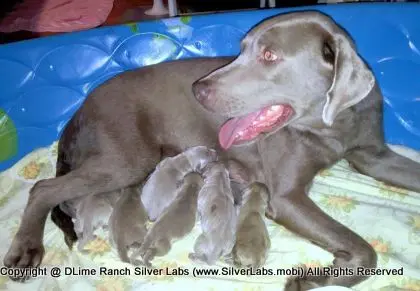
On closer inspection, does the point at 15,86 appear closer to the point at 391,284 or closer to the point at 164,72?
the point at 164,72

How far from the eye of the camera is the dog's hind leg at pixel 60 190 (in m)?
2.32

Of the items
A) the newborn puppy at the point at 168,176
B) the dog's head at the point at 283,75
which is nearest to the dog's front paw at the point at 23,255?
the newborn puppy at the point at 168,176

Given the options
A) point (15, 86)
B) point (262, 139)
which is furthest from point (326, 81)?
point (15, 86)

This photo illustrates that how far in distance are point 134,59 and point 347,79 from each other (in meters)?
1.44

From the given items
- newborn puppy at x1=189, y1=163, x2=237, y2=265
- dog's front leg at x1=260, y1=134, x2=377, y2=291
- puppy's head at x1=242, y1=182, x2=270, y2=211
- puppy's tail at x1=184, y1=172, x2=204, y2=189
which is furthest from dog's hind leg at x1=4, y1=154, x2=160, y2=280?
dog's front leg at x1=260, y1=134, x2=377, y2=291

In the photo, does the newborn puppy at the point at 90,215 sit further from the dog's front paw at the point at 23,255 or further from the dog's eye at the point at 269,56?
the dog's eye at the point at 269,56

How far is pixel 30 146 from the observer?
3109 mm

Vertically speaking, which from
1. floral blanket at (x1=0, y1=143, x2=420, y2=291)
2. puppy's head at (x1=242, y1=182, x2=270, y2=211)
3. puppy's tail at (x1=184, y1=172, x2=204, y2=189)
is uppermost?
puppy's tail at (x1=184, y1=172, x2=204, y2=189)

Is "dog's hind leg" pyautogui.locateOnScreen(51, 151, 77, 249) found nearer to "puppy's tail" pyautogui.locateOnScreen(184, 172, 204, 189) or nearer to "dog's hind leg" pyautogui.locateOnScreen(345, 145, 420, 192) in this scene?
"puppy's tail" pyautogui.locateOnScreen(184, 172, 204, 189)

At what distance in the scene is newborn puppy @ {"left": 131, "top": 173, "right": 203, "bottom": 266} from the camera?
6.97 ft

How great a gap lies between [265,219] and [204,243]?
41 cm

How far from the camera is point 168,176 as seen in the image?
242cm

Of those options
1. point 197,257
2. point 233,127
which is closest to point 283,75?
point 233,127

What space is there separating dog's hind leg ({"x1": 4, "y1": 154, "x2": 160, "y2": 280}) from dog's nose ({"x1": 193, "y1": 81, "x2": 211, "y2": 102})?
1.72 ft
